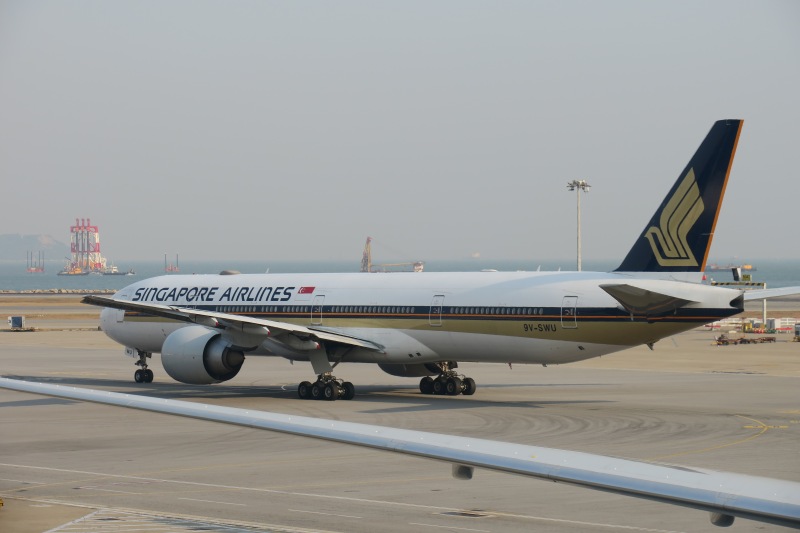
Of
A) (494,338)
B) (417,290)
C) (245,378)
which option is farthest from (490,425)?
(245,378)

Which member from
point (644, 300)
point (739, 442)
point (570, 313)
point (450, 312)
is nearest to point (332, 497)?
point (739, 442)

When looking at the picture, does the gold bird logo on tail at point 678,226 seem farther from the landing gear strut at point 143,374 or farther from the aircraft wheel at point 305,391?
the landing gear strut at point 143,374

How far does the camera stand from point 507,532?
15508 mm

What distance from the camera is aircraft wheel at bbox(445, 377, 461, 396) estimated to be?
3800cm

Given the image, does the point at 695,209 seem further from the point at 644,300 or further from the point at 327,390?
→ the point at 327,390

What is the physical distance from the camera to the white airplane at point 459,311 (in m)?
31.9

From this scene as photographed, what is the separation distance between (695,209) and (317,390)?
13209 mm

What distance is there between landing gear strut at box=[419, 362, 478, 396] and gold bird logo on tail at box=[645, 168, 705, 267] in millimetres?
8582

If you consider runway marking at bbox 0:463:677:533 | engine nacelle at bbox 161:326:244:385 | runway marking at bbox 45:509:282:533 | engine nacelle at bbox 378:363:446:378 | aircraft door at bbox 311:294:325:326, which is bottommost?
runway marking at bbox 0:463:677:533

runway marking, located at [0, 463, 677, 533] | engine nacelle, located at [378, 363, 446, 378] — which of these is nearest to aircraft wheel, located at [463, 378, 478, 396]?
engine nacelle, located at [378, 363, 446, 378]

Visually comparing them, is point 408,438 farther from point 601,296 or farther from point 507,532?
point 601,296

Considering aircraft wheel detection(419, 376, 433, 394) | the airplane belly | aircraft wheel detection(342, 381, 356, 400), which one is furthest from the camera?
aircraft wheel detection(419, 376, 433, 394)

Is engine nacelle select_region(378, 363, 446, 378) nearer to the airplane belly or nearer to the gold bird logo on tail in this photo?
the airplane belly

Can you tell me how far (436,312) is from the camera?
35.7 m
